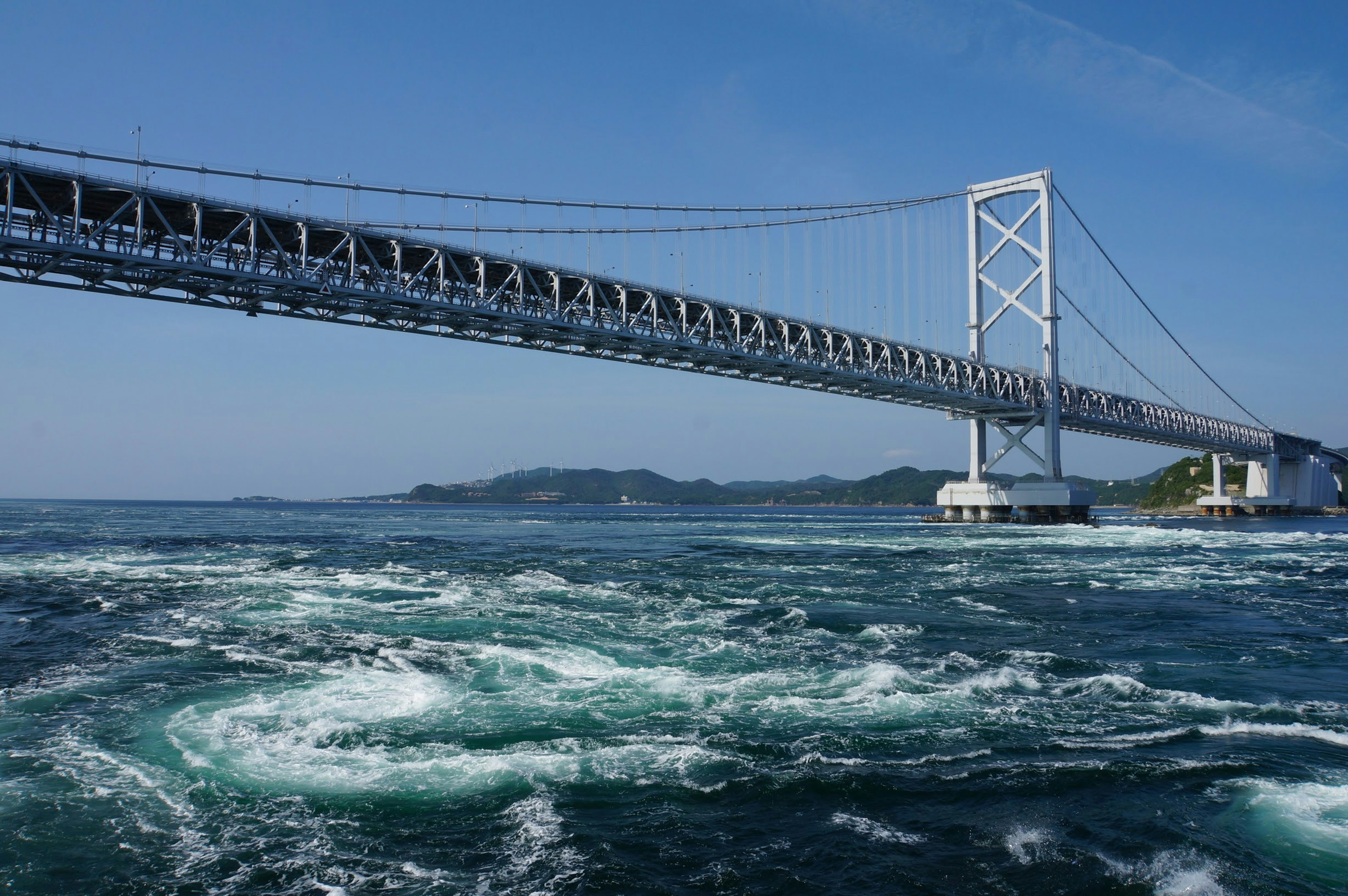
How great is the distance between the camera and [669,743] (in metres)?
8.68

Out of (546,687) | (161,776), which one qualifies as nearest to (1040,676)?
(546,687)

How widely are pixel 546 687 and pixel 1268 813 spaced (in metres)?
7.93

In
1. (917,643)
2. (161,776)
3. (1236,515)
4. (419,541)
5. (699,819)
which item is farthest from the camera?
(1236,515)

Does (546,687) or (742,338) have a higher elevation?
(742,338)

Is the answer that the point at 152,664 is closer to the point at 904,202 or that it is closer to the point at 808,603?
the point at 808,603

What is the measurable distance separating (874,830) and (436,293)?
39144 mm

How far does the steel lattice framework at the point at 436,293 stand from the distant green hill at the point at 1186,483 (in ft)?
243

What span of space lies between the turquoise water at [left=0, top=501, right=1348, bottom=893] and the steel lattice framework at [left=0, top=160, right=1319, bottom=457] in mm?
15561

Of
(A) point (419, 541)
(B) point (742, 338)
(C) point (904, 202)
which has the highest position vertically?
(C) point (904, 202)

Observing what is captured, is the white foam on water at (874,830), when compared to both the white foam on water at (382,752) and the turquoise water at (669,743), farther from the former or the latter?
the white foam on water at (382,752)

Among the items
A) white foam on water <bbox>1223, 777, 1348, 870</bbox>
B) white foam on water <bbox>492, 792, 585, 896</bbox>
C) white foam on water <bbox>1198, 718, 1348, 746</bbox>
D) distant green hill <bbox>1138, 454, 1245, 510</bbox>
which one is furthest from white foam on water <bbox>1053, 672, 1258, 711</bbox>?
distant green hill <bbox>1138, 454, 1245, 510</bbox>

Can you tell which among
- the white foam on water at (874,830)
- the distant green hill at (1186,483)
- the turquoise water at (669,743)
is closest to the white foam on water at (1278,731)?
the turquoise water at (669,743)

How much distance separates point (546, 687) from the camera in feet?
36.7

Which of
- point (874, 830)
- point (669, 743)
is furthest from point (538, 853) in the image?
point (669, 743)
